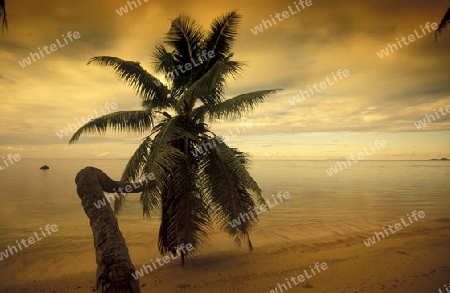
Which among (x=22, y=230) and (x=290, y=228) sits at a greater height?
(x=22, y=230)

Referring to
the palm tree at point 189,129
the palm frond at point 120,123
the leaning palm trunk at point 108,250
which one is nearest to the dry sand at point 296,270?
the palm tree at point 189,129

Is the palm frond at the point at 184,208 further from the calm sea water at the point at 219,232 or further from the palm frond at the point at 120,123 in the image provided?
the calm sea water at the point at 219,232

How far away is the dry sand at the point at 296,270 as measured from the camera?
26.1 ft

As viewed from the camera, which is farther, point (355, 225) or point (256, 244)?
point (355, 225)

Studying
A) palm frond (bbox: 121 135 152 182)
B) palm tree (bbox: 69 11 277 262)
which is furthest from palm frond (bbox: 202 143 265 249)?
palm frond (bbox: 121 135 152 182)

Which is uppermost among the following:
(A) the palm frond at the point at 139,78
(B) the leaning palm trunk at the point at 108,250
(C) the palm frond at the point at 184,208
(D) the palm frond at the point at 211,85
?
(A) the palm frond at the point at 139,78

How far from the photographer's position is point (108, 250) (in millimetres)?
2266

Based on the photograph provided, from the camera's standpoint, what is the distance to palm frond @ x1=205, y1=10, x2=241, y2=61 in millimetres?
8742

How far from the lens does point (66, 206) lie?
24.0 meters

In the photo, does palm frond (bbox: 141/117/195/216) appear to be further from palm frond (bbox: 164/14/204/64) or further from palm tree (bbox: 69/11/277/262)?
palm frond (bbox: 164/14/204/64)

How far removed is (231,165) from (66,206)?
22892 millimetres

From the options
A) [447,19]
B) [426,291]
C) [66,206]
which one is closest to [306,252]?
[426,291]

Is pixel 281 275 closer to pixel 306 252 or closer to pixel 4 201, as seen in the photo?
pixel 306 252

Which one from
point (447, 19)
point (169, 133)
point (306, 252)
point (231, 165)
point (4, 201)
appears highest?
point (4, 201)
